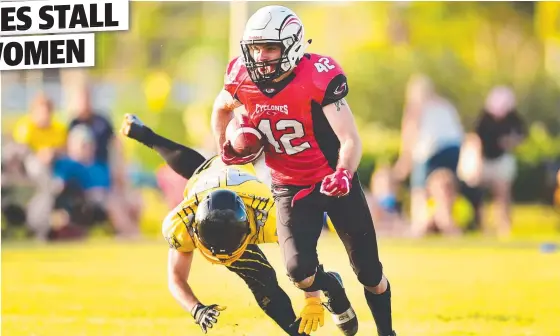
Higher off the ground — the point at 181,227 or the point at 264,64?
the point at 264,64

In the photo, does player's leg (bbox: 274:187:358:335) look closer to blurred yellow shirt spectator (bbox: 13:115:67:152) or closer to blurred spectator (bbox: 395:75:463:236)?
blurred spectator (bbox: 395:75:463:236)

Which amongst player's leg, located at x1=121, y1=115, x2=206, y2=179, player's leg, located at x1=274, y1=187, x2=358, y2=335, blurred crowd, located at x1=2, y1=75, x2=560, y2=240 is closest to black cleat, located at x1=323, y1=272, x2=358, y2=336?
player's leg, located at x1=274, y1=187, x2=358, y2=335

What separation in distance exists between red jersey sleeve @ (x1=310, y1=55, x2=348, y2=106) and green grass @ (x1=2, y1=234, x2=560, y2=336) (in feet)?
5.16

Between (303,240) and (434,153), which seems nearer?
(303,240)

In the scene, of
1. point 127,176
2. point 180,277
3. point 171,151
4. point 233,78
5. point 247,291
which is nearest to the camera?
point 233,78

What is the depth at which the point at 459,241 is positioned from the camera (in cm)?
1223

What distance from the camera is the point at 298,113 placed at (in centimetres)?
571

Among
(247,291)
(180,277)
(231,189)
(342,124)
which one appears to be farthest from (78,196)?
(342,124)

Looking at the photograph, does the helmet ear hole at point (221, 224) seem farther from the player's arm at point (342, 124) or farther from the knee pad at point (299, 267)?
the player's arm at point (342, 124)

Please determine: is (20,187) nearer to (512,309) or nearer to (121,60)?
(512,309)

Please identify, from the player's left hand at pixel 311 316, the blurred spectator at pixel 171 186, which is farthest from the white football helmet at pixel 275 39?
the blurred spectator at pixel 171 186

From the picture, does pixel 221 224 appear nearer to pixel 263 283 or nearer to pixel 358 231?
pixel 263 283

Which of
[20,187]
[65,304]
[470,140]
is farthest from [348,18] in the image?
[65,304]

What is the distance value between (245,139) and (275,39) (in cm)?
51
